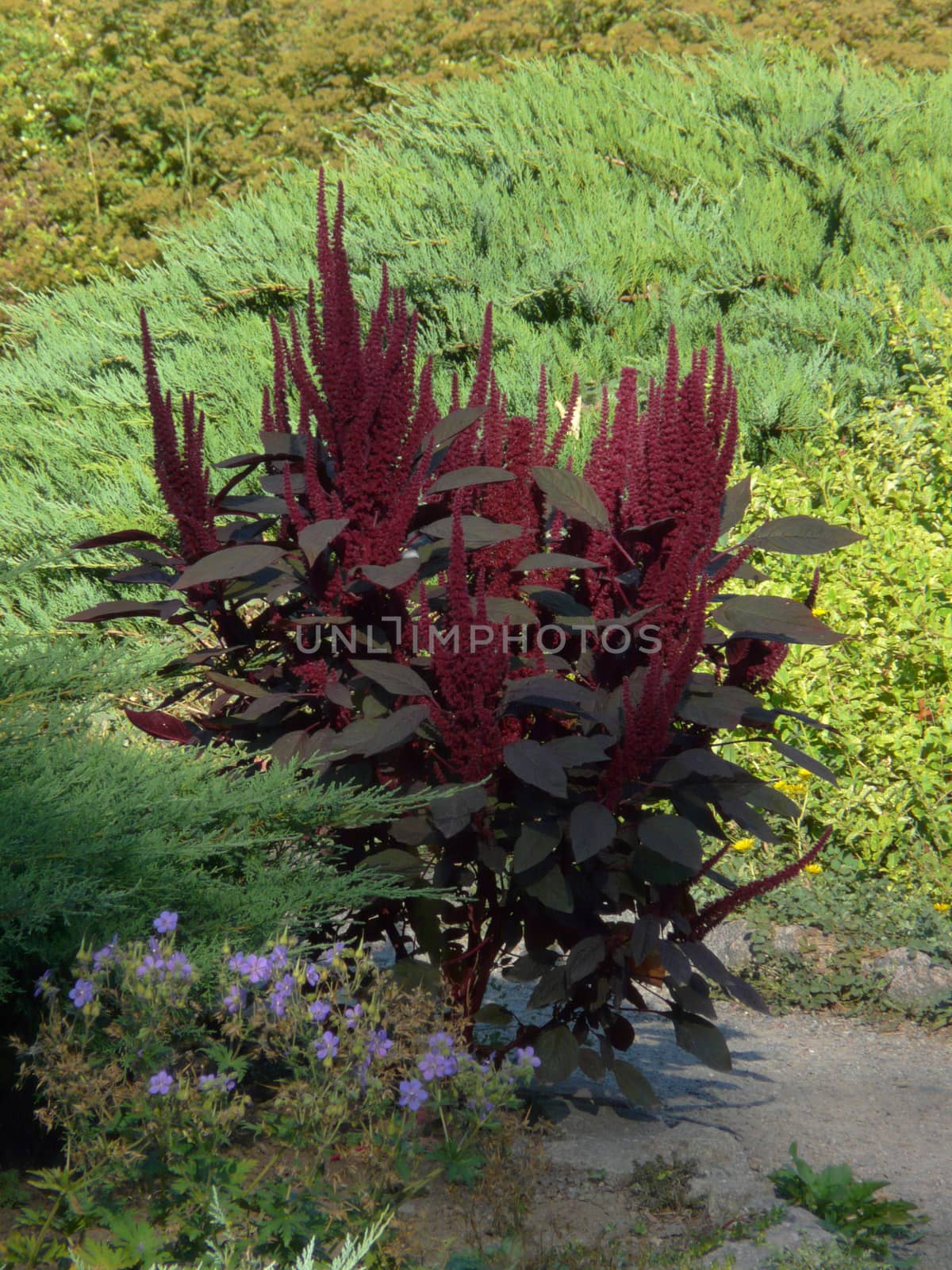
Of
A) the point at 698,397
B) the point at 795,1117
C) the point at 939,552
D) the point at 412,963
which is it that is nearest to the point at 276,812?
the point at 412,963

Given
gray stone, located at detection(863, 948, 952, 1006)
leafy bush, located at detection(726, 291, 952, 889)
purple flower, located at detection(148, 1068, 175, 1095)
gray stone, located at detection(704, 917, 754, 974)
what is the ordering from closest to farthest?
purple flower, located at detection(148, 1068, 175, 1095) < gray stone, located at detection(863, 948, 952, 1006) < gray stone, located at detection(704, 917, 754, 974) < leafy bush, located at detection(726, 291, 952, 889)

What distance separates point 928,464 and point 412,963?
418 centimetres

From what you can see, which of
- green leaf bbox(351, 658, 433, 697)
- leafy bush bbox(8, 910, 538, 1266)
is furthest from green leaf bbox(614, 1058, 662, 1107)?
green leaf bbox(351, 658, 433, 697)

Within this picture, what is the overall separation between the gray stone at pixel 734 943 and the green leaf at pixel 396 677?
2.11m

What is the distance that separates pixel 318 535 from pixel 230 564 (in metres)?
0.21

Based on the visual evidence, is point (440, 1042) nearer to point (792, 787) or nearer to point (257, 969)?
point (257, 969)

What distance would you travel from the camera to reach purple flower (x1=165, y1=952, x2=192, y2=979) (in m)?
1.84

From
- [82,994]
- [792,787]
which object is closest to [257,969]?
[82,994]

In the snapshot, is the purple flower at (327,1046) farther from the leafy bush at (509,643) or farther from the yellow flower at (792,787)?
the yellow flower at (792,787)

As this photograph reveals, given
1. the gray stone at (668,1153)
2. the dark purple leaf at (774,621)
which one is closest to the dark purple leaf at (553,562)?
the dark purple leaf at (774,621)

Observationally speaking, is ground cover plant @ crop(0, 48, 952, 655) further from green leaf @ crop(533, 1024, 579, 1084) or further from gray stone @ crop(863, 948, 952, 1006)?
green leaf @ crop(533, 1024, 579, 1084)

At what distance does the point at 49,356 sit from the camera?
316 inches

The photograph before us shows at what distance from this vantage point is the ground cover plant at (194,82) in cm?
1320

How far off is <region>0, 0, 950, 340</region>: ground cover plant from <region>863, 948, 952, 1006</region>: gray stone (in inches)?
439
